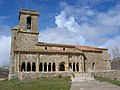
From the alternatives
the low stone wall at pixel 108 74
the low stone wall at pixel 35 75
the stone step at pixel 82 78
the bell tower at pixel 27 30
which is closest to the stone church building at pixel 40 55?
the bell tower at pixel 27 30

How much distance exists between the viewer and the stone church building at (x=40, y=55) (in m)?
37.0

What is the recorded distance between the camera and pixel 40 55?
37969mm

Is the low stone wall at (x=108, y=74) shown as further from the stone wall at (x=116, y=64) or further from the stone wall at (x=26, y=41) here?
the stone wall at (x=116, y=64)

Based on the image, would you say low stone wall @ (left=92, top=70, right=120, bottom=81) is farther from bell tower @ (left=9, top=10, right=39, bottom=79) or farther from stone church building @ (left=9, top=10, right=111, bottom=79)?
bell tower @ (left=9, top=10, right=39, bottom=79)

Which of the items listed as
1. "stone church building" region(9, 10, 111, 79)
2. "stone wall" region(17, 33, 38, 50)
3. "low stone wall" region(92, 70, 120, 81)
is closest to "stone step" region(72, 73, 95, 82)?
"low stone wall" region(92, 70, 120, 81)

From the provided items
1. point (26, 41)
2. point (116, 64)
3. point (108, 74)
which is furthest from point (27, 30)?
point (116, 64)

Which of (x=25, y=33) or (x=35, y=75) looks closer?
(x=35, y=75)

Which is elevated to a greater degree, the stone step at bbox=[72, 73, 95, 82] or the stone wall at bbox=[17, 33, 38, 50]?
the stone wall at bbox=[17, 33, 38, 50]

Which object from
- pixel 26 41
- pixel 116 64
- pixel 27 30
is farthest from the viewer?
pixel 116 64

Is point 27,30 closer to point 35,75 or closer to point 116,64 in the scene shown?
point 35,75

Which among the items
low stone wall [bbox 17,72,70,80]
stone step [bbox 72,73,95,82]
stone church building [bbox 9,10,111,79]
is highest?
stone church building [bbox 9,10,111,79]

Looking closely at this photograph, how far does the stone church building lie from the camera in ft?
121

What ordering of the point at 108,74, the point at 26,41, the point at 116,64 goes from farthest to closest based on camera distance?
1. the point at 116,64
2. the point at 26,41
3. the point at 108,74

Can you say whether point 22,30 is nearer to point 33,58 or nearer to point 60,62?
point 33,58
